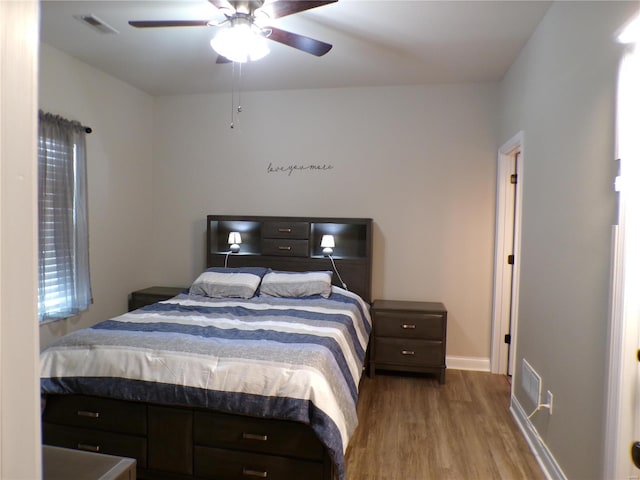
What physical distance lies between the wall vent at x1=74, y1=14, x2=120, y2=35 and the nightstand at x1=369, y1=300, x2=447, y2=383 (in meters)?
2.97

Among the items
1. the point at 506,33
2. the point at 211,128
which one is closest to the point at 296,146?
the point at 211,128

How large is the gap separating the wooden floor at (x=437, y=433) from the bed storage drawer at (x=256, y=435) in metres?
0.46

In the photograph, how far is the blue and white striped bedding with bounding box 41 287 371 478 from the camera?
1.97 m

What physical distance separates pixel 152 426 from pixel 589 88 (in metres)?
2.67

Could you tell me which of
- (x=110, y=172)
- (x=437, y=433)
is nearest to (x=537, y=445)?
(x=437, y=433)

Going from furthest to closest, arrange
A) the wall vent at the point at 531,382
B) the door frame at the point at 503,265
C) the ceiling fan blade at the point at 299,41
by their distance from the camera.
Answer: the door frame at the point at 503,265
the wall vent at the point at 531,382
the ceiling fan blade at the point at 299,41

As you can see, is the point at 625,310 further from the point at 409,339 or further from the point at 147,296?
the point at 147,296

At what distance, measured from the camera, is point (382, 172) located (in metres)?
4.06

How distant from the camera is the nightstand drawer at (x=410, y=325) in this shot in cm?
359

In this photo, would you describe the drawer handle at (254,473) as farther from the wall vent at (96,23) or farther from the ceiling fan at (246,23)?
the wall vent at (96,23)

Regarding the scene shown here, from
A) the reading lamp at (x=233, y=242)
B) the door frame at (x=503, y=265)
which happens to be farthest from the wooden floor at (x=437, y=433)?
the reading lamp at (x=233, y=242)

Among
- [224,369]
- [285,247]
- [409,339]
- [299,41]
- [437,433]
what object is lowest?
[437,433]

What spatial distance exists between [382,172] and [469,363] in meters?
2.01

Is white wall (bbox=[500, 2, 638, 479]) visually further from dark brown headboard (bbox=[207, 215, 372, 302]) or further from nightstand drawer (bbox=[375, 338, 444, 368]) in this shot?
dark brown headboard (bbox=[207, 215, 372, 302])
